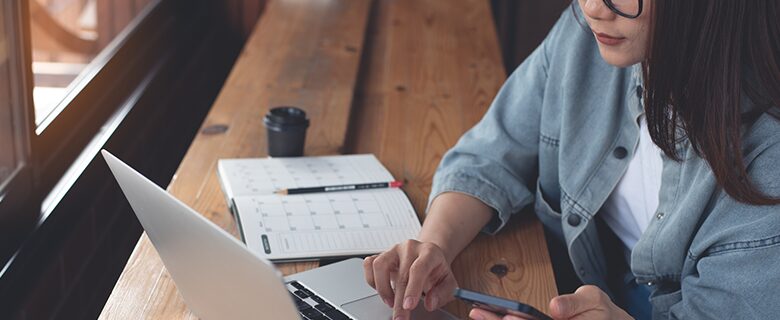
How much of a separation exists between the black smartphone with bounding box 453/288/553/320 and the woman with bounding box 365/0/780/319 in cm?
3

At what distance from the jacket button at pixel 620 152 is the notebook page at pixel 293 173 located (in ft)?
1.36

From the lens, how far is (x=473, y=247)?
1.59 metres

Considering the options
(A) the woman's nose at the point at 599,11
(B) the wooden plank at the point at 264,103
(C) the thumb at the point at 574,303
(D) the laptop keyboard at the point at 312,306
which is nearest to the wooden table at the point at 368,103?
(B) the wooden plank at the point at 264,103

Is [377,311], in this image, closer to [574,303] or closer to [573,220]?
[574,303]

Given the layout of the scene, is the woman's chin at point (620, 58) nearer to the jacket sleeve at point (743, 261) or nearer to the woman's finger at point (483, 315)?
the jacket sleeve at point (743, 261)

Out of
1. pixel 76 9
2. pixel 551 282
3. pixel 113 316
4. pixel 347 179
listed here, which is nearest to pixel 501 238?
pixel 551 282

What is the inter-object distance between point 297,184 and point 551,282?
0.49 m

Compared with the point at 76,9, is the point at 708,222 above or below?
above

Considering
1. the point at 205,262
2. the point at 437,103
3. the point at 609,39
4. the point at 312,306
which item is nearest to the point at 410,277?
the point at 312,306

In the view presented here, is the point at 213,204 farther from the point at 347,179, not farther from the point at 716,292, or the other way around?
the point at 716,292

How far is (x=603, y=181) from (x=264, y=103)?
3.02 ft

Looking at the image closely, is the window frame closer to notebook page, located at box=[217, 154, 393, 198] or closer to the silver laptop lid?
notebook page, located at box=[217, 154, 393, 198]

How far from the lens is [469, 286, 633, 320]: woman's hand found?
1171 millimetres

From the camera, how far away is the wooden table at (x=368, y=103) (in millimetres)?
1462
